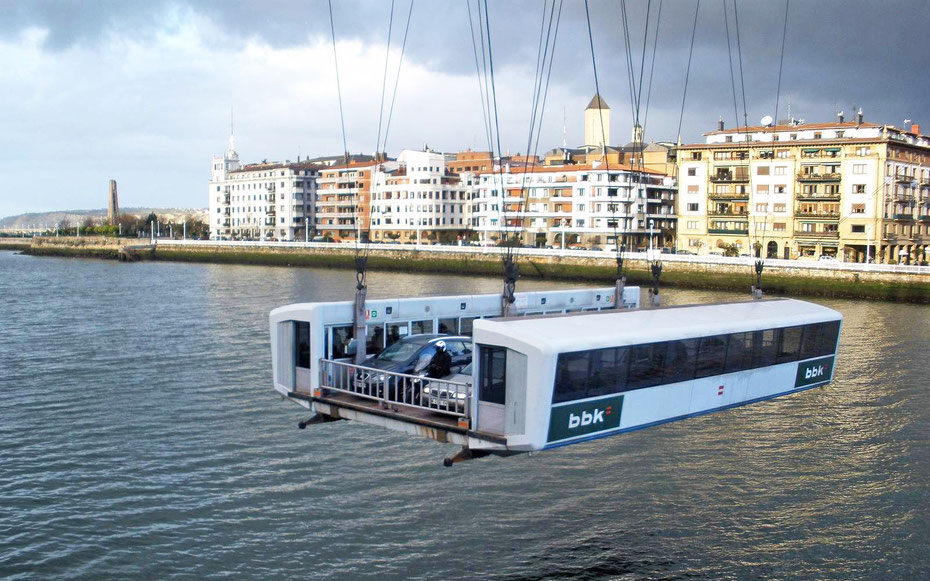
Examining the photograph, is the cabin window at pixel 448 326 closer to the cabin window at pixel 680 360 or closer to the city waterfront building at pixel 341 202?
the cabin window at pixel 680 360

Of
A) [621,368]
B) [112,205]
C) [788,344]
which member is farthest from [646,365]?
[112,205]

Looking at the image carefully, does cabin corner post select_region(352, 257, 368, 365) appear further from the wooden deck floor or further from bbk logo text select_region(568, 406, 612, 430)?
bbk logo text select_region(568, 406, 612, 430)

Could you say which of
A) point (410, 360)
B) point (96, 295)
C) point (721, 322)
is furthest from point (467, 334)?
point (96, 295)

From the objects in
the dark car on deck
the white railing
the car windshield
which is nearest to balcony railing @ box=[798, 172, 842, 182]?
the white railing

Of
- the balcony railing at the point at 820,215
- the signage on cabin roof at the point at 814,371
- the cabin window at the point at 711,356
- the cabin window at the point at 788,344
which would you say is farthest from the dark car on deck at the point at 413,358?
the balcony railing at the point at 820,215

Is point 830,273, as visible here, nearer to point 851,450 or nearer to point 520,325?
point 851,450

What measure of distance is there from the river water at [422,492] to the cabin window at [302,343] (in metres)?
2.64

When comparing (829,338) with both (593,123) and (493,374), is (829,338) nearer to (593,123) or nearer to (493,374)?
(493,374)

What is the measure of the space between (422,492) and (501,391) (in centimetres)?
477

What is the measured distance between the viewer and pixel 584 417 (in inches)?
487

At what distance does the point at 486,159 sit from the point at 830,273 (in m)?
64.7

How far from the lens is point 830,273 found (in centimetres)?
5719

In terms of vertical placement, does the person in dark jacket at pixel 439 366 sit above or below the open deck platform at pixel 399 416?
above

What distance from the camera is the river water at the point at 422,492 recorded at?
1366 cm
